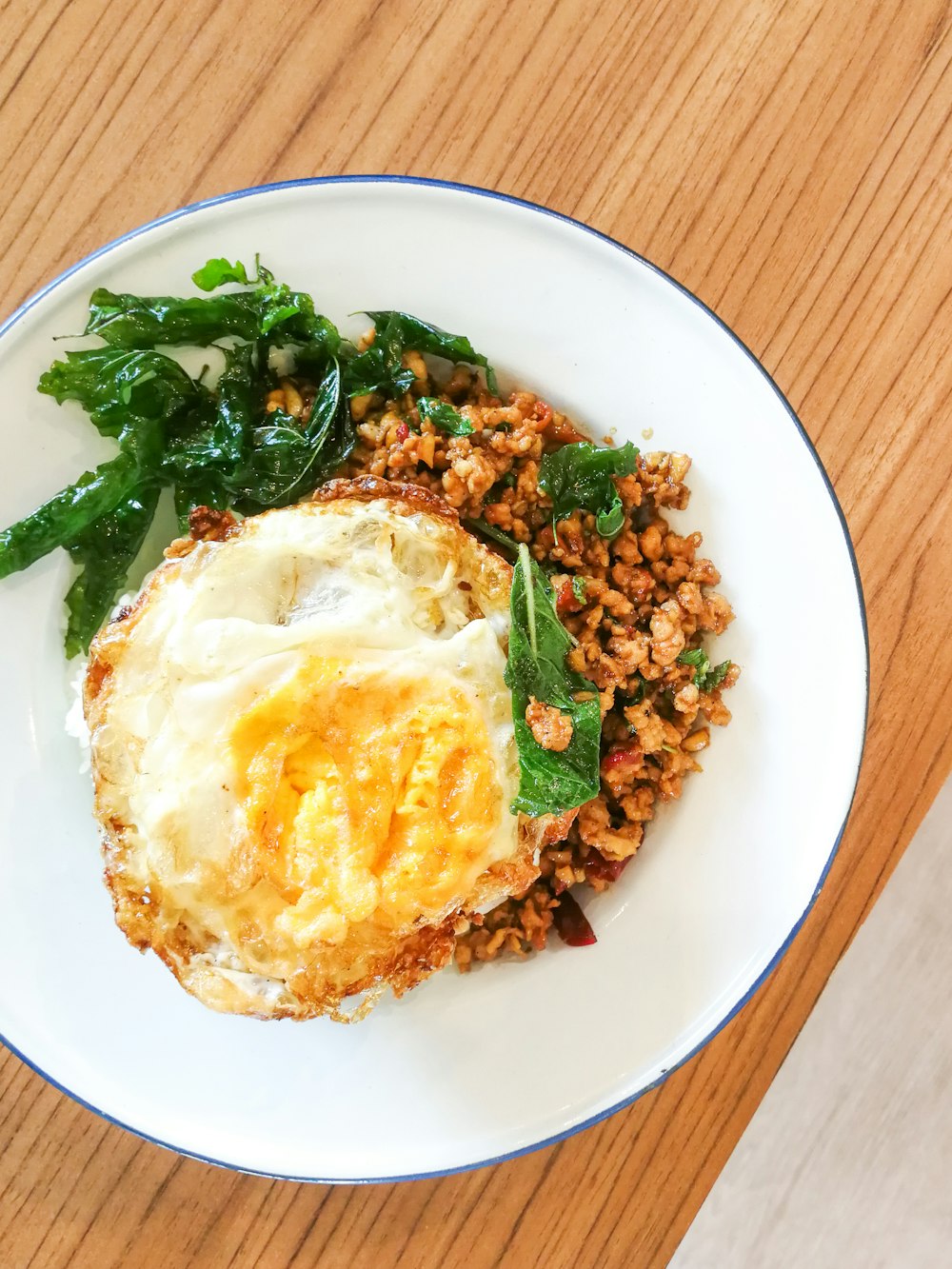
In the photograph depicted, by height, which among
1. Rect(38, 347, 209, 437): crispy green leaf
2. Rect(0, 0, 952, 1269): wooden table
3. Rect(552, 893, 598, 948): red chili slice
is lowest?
Rect(552, 893, 598, 948): red chili slice

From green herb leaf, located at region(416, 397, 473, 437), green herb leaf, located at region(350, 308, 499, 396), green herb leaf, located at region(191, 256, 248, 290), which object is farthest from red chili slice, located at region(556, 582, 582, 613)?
green herb leaf, located at region(191, 256, 248, 290)

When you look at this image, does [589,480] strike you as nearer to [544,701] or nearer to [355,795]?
[544,701]

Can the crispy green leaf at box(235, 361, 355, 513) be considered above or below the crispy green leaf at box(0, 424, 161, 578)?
above

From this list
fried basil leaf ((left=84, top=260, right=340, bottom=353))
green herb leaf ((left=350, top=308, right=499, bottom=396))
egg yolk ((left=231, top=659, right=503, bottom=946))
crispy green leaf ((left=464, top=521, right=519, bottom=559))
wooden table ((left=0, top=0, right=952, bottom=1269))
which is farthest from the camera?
wooden table ((left=0, top=0, right=952, bottom=1269))

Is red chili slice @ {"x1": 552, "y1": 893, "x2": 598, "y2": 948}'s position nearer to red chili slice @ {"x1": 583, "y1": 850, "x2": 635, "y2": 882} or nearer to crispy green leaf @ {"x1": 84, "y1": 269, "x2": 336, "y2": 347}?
red chili slice @ {"x1": 583, "y1": 850, "x2": 635, "y2": 882}

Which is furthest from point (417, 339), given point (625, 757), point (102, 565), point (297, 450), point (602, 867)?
point (602, 867)

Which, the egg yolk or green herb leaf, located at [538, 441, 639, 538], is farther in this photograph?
Answer: green herb leaf, located at [538, 441, 639, 538]

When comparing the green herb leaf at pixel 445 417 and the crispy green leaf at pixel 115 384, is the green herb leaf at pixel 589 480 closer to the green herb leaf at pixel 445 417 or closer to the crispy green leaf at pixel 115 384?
the green herb leaf at pixel 445 417

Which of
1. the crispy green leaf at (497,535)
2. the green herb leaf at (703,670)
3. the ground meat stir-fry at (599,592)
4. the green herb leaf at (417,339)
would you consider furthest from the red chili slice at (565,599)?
the green herb leaf at (417,339)
